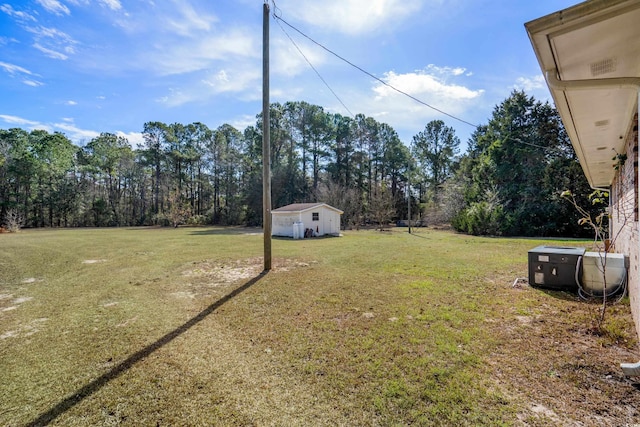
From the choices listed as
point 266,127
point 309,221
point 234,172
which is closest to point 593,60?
point 266,127

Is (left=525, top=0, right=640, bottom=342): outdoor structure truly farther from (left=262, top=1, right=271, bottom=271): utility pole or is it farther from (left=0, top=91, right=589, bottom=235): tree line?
(left=0, top=91, right=589, bottom=235): tree line

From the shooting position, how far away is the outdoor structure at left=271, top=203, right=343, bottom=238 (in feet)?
59.1

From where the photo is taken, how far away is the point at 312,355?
2.97 meters

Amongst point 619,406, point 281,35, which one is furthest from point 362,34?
point 619,406

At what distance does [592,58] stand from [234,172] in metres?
36.5

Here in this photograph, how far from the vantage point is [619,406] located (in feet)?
6.84

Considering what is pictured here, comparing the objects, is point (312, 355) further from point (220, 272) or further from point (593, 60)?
point (220, 272)

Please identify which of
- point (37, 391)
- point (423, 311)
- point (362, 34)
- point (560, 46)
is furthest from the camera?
point (362, 34)

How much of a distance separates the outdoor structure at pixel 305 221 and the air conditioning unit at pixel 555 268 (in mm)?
13081

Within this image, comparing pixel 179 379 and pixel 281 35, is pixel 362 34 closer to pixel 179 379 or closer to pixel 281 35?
pixel 281 35

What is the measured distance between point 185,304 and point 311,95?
792cm

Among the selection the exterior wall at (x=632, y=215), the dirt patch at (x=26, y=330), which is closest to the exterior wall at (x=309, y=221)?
the dirt patch at (x=26, y=330)

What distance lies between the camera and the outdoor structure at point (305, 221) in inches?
709

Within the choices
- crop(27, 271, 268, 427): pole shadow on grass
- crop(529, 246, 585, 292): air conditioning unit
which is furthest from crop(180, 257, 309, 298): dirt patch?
crop(529, 246, 585, 292): air conditioning unit
